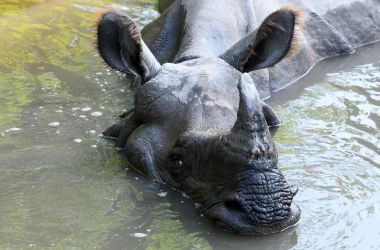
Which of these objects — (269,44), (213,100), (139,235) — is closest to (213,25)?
(269,44)

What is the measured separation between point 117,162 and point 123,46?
0.94 metres

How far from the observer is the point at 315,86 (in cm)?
858

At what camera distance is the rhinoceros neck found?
23.6 feet

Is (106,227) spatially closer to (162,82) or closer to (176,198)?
(176,198)

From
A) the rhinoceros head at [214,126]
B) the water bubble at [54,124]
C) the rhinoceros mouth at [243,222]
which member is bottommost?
the water bubble at [54,124]

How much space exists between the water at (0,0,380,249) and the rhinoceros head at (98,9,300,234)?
0.16 metres

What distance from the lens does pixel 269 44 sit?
258 inches

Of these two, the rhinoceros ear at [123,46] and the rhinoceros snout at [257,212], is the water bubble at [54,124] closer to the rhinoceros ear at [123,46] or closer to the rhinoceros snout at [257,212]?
the rhinoceros ear at [123,46]

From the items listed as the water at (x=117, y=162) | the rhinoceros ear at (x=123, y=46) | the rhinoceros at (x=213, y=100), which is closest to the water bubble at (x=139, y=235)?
the water at (x=117, y=162)

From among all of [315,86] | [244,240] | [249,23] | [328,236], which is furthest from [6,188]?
[315,86]

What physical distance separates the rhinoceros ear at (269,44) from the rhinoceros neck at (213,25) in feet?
1.51

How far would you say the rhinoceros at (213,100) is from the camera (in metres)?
→ 5.09

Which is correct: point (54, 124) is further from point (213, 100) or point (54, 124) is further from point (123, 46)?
point (213, 100)

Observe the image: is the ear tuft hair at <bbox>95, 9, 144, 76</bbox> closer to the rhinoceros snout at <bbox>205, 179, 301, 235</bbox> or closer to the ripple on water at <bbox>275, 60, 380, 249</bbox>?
the ripple on water at <bbox>275, 60, 380, 249</bbox>
